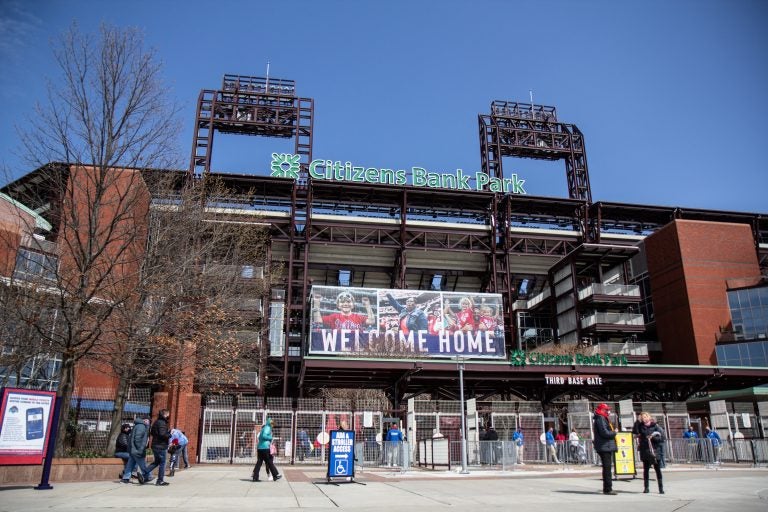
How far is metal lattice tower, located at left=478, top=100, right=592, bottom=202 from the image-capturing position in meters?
69.2

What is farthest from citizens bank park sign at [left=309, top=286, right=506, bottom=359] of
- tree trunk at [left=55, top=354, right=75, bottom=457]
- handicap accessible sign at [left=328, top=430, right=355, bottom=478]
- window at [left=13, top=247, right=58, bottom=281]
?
handicap accessible sign at [left=328, top=430, right=355, bottom=478]

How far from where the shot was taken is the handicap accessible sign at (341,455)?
1540 centimetres

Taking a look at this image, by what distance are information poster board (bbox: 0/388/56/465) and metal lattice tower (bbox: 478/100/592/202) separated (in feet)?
200

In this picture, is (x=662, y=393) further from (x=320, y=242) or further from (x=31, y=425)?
(x=31, y=425)

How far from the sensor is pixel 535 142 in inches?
2808

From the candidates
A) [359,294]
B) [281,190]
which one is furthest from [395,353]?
[281,190]

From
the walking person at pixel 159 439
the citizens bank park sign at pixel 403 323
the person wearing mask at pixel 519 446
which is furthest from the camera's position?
the citizens bank park sign at pixel 403 323

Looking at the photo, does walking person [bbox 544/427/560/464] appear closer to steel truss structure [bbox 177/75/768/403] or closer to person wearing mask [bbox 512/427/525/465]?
person wearing mask [bbox 512/427/525/465]

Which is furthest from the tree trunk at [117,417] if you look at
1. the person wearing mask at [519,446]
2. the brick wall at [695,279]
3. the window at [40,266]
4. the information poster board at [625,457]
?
the brick wall at [695,279]

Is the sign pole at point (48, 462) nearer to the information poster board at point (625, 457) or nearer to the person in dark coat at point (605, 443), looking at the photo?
the person in dark coat at point (605, 443)

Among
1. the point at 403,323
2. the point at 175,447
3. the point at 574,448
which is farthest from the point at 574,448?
the point at 403,323

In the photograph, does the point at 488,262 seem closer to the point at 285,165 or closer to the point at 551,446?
the point at 285,165

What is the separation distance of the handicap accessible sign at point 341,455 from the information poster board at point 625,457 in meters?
7.57

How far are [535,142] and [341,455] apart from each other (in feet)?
206
